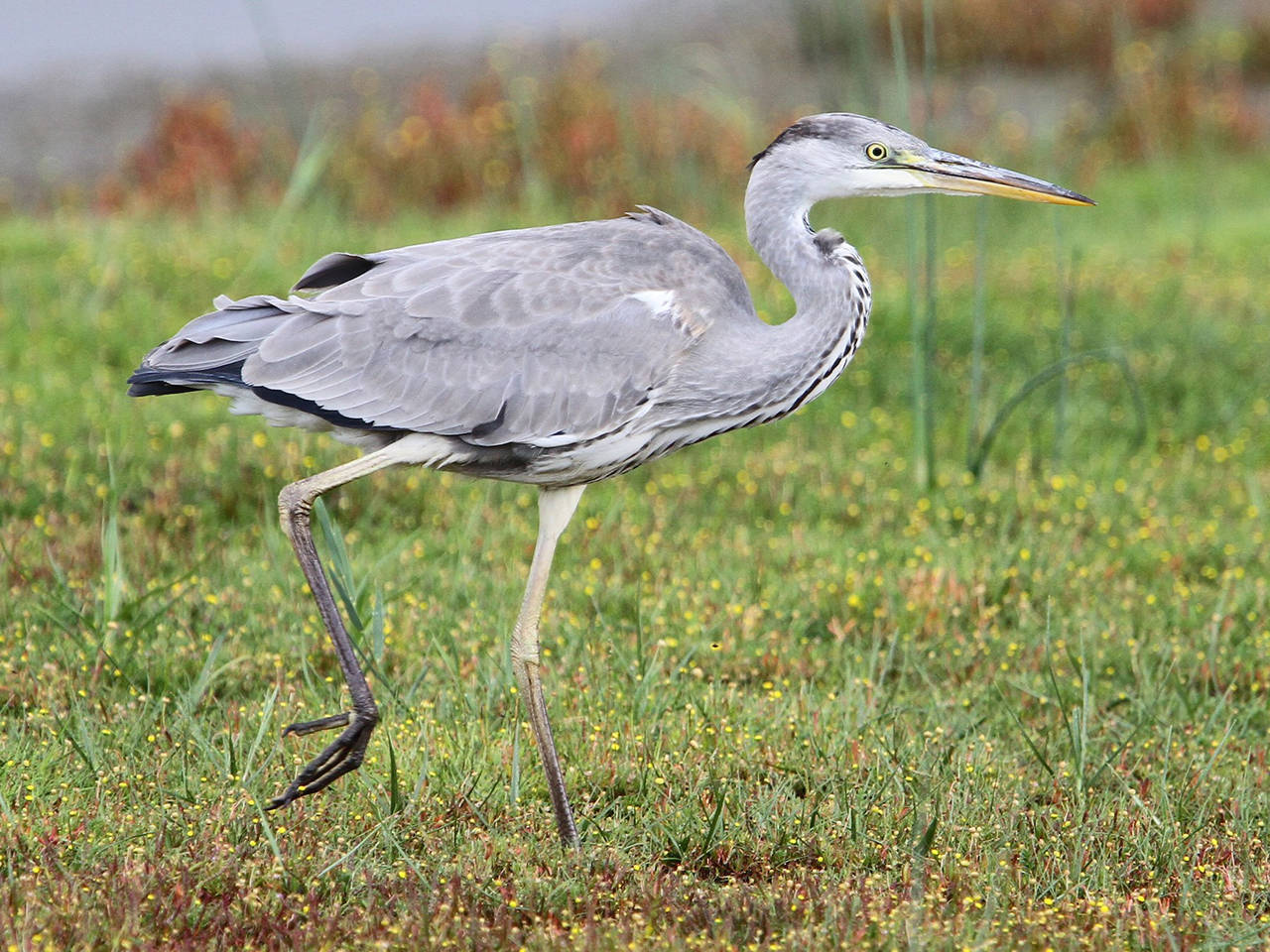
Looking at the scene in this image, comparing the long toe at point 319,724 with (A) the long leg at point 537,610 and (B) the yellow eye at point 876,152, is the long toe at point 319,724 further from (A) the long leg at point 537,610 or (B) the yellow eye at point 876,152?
(B) the yellow eye at point 876,152

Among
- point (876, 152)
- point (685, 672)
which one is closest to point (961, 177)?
point (876, 152)

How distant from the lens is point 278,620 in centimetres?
557

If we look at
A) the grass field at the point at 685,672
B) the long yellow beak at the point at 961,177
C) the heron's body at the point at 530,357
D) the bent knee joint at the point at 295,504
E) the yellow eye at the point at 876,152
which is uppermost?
the yellow eye at the point at 876,152

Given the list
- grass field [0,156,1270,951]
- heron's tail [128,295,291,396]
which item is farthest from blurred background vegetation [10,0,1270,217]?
heron's tail [128,295,291,396]

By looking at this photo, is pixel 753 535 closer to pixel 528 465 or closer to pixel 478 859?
pixel 528 465

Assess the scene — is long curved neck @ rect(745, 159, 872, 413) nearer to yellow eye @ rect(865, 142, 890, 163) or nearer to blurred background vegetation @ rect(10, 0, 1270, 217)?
yellow eye @ rect(865, 142, 890, 163)

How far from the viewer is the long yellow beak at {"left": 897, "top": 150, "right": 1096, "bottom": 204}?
15.7 feet

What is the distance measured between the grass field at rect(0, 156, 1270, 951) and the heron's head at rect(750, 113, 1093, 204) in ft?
5.19

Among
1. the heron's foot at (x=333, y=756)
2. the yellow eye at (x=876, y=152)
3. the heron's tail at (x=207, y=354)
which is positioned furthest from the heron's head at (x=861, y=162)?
the heron's foot at (x=333, y=756)

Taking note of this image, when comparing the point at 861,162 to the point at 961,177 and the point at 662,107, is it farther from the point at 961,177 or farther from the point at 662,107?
the point at 662,107

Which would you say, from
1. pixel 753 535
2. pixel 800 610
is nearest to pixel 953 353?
pixel 753 535

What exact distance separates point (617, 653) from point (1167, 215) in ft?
30.4

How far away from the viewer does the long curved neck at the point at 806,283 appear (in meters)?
4.70

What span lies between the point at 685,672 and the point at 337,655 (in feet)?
4.72
